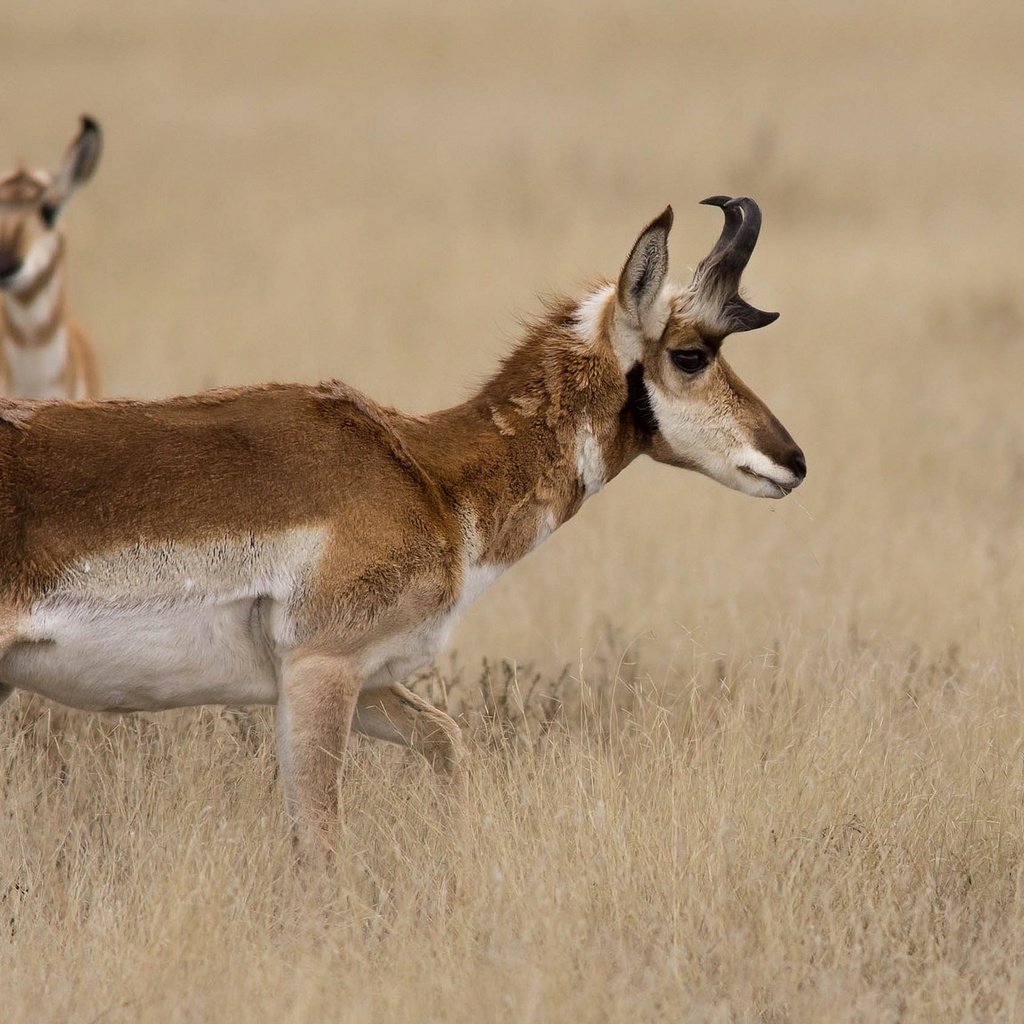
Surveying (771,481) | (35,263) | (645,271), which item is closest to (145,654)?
(645,271)

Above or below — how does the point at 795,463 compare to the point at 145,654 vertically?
above

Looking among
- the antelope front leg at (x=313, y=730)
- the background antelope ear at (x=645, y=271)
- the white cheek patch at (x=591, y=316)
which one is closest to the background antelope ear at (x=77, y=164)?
the white cheek patch at (x=591, y=316)

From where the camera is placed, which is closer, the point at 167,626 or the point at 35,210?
the point at 167,626

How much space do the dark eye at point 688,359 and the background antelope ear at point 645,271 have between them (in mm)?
152

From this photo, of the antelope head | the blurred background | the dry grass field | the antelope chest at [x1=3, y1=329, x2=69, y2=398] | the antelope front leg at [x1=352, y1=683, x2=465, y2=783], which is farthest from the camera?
the antelope chest at [x1=3, y1=329, x2=69, y2=398]

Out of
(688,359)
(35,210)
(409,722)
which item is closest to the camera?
(688,359)

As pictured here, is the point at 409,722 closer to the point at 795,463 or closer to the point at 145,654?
the point at 145,654

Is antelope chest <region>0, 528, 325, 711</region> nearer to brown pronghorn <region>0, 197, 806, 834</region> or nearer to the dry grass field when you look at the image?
brown pronghorn <region>0, 197, 806, 834</region>

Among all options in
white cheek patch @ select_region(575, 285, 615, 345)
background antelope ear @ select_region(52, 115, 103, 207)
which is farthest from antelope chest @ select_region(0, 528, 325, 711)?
background antelope ear @ select_region(52, 115, 103, 207)

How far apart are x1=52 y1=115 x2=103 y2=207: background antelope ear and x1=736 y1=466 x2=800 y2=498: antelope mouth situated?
6211 millimetres

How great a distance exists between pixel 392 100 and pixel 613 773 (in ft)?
82.5

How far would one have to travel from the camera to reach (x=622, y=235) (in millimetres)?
18422

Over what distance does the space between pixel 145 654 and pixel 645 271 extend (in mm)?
1936

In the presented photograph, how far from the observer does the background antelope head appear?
5.39 m
